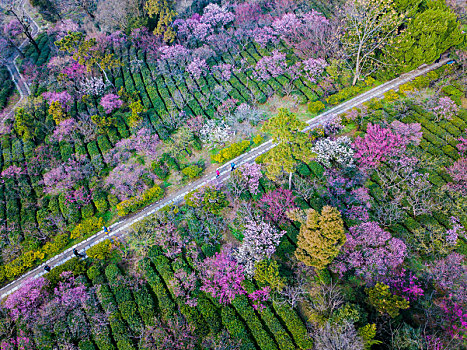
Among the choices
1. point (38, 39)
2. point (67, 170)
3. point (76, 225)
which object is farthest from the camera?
point (38, 39)

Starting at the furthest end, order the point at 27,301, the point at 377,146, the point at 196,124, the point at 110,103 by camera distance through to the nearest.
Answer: the point at 110,103, the point at 196,124, the point at 377,146, the point at 27,301

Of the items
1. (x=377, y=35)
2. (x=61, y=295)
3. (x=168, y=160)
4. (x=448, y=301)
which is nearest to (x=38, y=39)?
(x=168, y=160)

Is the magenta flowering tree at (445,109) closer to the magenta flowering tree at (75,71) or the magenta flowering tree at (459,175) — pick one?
the magenta flowering tree at (459,175)

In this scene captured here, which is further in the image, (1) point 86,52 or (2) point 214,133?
(1) point 86,52

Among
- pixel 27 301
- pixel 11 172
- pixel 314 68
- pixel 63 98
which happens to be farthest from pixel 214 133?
pixel 11 172

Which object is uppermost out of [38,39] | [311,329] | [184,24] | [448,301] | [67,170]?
[38,39]

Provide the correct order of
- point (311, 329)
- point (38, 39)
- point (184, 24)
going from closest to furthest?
point (311, 329) → point (184, 24) → point (38, 39)

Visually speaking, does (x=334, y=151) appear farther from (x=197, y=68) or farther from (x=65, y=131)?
(x=65, y=131)

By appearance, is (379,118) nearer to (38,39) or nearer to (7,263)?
(7,263)
